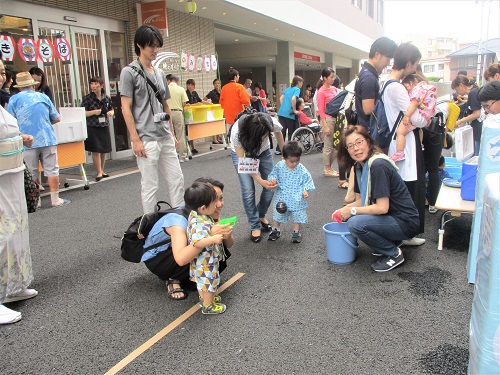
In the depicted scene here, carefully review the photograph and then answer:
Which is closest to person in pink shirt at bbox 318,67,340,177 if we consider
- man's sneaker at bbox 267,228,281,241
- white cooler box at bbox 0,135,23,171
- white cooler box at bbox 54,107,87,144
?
man's sneaker at bbox 267,228,281,241

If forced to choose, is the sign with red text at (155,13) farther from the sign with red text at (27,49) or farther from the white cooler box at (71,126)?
the white cooler box at (71,126)

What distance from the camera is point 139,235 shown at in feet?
9.73

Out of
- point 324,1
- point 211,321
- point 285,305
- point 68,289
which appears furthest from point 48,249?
point 324,1

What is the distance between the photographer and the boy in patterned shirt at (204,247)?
269 centimetres

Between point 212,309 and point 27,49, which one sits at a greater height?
point 27,49

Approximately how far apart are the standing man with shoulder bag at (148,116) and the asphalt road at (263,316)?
2.65 ft

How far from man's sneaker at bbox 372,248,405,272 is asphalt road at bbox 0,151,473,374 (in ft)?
0.18

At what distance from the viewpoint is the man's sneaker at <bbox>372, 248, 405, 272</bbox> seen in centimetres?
334

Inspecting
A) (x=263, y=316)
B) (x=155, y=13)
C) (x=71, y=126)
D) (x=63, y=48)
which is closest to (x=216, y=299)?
(x=263, y=316)

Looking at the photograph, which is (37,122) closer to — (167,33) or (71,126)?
(71,126)

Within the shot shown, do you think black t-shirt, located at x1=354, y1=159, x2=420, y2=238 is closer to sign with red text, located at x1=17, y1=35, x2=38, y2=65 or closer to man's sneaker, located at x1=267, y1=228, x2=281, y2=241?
man's sneaker, located at x1=267, y1=228, x2=281, y2=241

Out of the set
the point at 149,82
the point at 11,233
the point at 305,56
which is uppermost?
the point at 305,56

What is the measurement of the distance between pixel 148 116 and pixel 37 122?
8.34ft

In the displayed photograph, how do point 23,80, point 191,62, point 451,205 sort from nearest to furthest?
point 451,205, point 23,80, point 191,62
